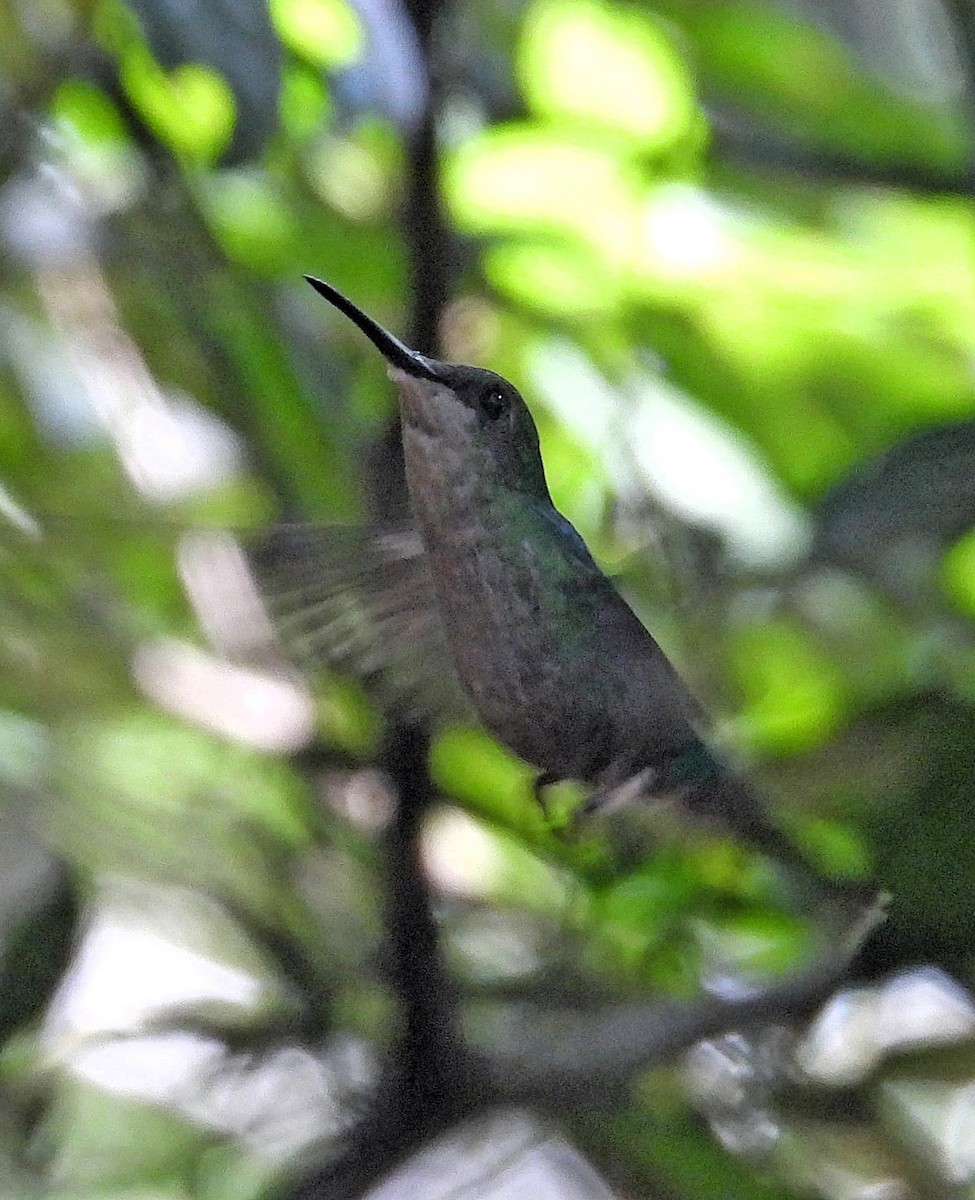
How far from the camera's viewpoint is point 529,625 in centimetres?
54

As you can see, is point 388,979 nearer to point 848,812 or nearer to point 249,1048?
point 249,1048

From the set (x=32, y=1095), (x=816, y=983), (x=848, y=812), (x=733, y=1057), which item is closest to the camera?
(x=848, y=812)

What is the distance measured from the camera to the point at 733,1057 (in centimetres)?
78

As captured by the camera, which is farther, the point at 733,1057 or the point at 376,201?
the point at 376,201

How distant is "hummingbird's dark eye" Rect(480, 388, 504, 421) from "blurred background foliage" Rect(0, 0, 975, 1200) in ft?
0.49

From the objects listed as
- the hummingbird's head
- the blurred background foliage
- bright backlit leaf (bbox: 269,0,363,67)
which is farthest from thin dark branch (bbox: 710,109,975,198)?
the hummingbird's head

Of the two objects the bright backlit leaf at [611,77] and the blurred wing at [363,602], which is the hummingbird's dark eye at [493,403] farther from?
the bright backlit leaf at [611,77]

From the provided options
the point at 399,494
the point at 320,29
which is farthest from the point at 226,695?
the point at 320,29

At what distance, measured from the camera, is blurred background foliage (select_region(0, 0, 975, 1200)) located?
75 centimetres

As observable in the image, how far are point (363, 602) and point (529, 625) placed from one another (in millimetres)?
105

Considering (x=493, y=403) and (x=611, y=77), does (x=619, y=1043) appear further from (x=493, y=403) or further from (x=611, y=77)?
(x=611, y=77)

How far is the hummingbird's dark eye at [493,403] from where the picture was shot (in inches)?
20.7

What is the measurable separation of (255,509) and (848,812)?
0.51m

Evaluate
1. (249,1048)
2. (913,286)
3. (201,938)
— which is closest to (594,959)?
(249,1048)
